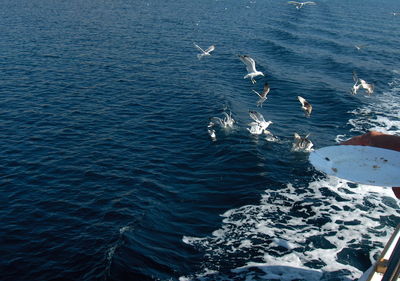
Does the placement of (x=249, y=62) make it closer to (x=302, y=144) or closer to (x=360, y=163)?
(x=302, y=144)

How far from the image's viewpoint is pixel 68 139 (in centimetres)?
3216

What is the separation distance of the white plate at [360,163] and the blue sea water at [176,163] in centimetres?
817

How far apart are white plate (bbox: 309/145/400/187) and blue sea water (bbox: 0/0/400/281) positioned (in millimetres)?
8166

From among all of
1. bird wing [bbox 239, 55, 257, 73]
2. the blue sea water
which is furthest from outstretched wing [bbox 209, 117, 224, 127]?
bird wing [bbox 239, 55, 257, 73]

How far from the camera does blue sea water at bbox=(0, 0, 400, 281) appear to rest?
19.0 meters

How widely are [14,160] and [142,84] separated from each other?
20.3m

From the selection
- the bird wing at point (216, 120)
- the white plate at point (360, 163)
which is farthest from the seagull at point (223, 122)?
the white plate at point (360, 163)

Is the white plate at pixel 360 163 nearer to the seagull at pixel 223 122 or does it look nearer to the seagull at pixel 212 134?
the seagull at pixel 212 134


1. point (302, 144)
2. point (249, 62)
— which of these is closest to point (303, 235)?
point (302, 144)

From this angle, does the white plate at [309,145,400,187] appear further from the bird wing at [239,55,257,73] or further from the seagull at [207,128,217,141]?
the bird wing at [239,55,257,73]

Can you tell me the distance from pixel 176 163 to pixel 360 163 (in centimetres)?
1879

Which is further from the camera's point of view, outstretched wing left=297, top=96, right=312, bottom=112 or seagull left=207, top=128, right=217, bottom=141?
seagull left=207, top=128, right=217, bottom=141

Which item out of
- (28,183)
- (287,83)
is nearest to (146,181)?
(28,183)

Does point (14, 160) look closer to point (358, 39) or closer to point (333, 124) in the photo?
point (333, 124)
